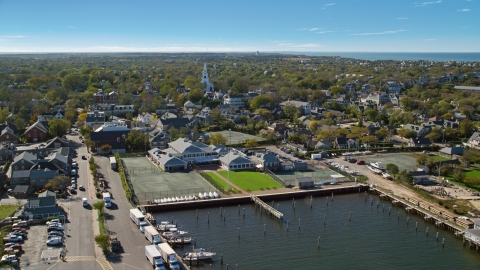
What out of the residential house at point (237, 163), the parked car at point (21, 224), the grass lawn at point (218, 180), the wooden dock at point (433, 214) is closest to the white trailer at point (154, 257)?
the parked car at point (21, 224)

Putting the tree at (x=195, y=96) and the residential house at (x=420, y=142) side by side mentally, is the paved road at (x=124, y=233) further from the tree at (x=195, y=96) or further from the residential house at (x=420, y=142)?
the tree at (x=195, y=96)

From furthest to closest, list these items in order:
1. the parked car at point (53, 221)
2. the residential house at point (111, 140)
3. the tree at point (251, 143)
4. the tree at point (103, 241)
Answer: the tree at point (251, 143) < the residential house at point (111, 140) < the parked car at point (53, 221) < the tree at point (103, 241)

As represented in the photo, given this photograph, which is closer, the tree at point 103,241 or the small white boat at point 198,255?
the tree at point 103,241

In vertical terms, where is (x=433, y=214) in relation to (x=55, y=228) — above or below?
below

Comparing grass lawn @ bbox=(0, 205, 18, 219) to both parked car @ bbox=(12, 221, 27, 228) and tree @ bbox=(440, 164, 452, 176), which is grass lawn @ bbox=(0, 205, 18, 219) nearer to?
parked car @ bbox=(12, 221, 27, 228)

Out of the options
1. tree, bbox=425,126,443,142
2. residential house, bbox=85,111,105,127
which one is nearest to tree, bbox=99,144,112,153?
residential house, bbox=85,111,105,127

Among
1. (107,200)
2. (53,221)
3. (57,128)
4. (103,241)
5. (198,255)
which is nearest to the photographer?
(103,241)

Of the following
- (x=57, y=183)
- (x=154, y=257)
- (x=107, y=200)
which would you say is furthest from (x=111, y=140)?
(x=154, y=257)

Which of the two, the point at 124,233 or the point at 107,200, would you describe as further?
the point at 107,200

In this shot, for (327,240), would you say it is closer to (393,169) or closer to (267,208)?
(267,208)
